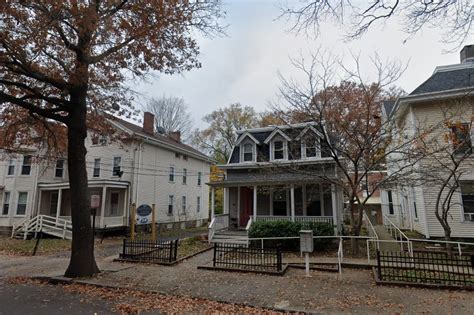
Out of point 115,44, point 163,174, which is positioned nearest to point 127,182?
point 163,174

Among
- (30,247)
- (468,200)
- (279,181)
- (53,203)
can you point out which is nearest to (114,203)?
(53,203)

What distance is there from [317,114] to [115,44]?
27.7ft

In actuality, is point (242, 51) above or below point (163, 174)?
above

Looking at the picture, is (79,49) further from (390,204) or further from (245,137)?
(390,204)

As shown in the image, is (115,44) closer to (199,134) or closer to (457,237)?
(457,237)

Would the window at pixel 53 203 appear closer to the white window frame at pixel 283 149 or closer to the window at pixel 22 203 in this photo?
the window at pixel 22 203

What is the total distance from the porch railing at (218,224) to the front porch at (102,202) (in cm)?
750

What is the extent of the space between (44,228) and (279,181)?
15946mm

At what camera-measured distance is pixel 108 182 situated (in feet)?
61.7

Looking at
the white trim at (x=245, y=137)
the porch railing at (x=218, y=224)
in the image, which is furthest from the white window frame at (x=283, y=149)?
the porch railing at (x=218, y=224)

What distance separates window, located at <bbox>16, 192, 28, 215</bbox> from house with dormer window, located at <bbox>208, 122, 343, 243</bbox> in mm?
14742

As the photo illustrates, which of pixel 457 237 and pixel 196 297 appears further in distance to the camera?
pixel 457 237

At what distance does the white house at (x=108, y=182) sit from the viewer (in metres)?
20.0

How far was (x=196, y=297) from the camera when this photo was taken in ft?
22.2
